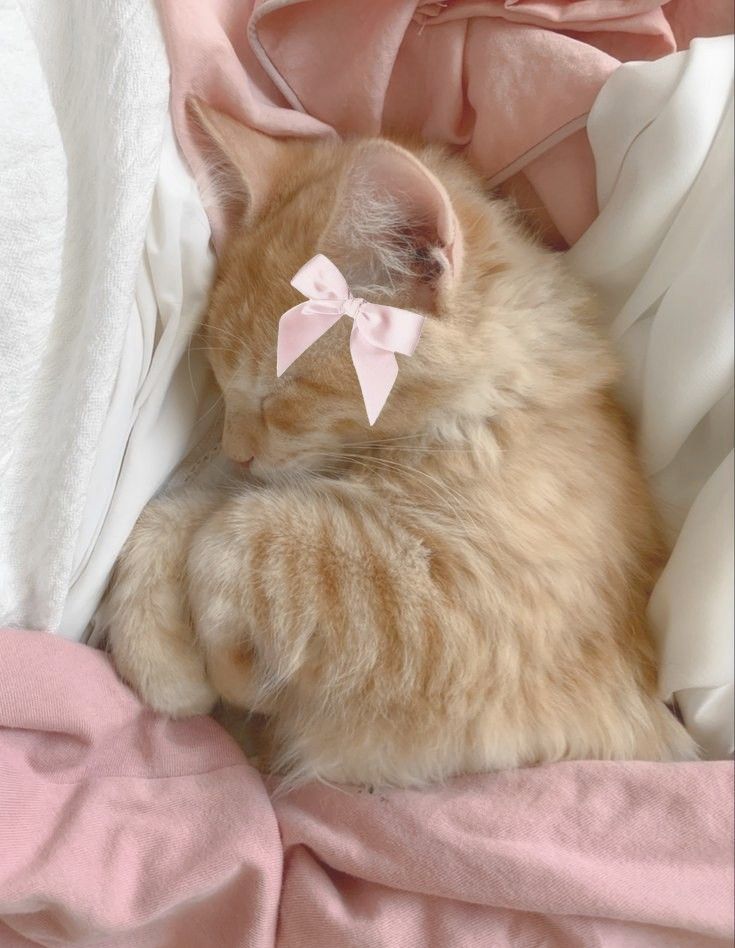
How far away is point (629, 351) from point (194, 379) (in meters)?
0.63

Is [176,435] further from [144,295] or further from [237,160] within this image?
[237,160]

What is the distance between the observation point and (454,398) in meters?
1.05

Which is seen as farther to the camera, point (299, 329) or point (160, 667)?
point (160, 667)

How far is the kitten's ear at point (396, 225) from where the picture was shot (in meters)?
0.90

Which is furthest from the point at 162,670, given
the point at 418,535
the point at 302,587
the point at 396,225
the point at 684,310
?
the point at 684,310

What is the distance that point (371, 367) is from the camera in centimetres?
94

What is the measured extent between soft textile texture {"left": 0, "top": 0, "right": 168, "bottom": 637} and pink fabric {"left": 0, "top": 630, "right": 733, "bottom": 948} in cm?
15

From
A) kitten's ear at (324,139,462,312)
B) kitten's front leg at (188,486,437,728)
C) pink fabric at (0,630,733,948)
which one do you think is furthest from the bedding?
kitten's ear at (324,139,462,312)

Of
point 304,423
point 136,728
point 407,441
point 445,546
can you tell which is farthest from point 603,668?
point 136,728

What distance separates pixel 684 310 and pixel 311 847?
2.71 ft

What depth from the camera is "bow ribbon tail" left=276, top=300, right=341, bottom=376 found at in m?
0.95

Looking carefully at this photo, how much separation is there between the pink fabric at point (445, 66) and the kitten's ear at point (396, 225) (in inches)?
11.0

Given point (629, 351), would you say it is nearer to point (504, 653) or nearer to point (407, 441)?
point (407, 441)

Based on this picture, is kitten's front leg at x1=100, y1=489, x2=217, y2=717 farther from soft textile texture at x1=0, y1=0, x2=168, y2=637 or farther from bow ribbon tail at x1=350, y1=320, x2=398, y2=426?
bow ribbon tail at x1=350, y1=320, x2=398, y2=426
